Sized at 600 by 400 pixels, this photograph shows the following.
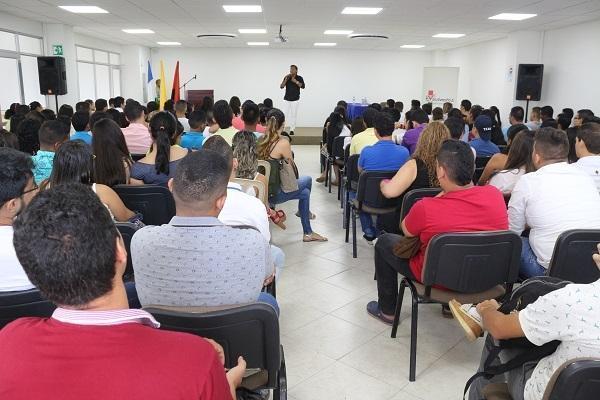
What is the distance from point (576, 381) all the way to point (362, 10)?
26.6 feet

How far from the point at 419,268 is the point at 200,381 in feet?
5.94

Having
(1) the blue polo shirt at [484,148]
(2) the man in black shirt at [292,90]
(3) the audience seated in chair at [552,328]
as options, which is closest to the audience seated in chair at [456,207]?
(3) the audience seated in chair at [552,328]

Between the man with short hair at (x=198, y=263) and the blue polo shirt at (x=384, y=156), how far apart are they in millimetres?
2610

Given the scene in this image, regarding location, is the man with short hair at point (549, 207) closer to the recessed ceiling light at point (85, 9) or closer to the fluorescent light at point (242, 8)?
the fluorescent light at point (242, 8)

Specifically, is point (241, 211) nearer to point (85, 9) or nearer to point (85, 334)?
point (85, 334)

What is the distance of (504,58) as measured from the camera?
1209cm

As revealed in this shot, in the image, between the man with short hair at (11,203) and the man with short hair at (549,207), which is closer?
the man with short hair at (11,203)

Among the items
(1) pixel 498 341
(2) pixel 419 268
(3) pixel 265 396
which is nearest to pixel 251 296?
(3) pixel 265 396

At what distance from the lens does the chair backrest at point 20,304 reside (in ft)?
5.55

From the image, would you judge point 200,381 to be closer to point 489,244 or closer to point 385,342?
point 489,244

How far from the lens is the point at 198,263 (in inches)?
63.6

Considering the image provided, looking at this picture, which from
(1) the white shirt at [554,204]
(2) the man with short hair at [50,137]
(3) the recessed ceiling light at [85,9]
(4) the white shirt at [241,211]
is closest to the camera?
(4) the white shirt at [241,211]

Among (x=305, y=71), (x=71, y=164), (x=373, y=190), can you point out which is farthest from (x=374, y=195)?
(x=305, y=71)

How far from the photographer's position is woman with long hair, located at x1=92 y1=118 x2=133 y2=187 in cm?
322
